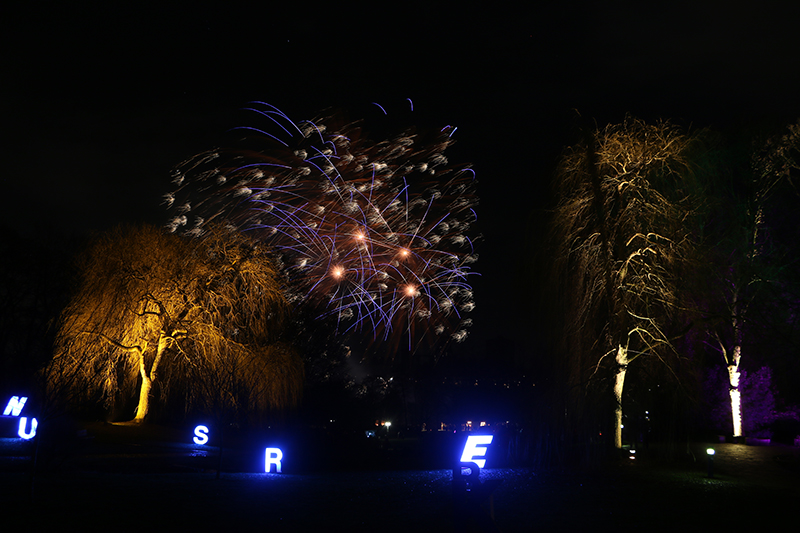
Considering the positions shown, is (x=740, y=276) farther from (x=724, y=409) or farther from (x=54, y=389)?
(x=724, y=409)

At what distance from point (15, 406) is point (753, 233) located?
77.9 ft

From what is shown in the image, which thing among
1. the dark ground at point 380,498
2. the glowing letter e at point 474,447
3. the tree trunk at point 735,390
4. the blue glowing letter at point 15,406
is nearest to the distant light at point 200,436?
the dark ground at point 380,498

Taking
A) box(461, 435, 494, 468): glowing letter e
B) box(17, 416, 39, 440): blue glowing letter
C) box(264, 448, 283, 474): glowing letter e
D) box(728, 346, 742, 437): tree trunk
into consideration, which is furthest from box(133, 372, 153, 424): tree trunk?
box(728, 346, 742, 437): tree trunk

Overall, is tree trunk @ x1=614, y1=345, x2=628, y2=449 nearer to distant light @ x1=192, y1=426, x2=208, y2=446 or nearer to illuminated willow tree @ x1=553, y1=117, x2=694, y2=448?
illuminated willow tree @ x1=553, y1=117, x2=694, y2=448

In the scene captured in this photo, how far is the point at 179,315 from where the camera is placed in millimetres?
23969

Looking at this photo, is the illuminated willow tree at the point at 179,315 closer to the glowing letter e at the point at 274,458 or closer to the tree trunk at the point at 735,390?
the glowing letter e at the point at 274,458

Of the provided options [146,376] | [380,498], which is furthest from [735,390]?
[146,376]

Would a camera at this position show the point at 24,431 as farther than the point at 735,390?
No

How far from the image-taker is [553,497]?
1127 cm

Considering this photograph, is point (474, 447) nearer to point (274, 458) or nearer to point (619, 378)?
point (619, 378)

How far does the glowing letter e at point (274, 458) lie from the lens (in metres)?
15.8

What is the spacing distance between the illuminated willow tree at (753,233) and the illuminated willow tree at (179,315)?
16197 mm

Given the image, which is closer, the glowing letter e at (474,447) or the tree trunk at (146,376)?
the glowing letter e at (474,447)

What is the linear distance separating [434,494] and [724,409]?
2357 centimetres
